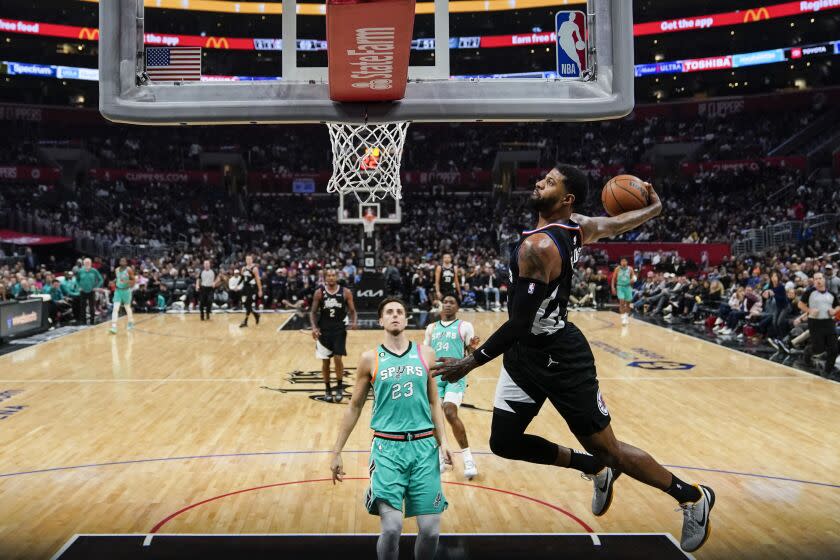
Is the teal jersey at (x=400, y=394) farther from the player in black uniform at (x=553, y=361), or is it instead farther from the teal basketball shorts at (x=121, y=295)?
the teal basketball shorts at (x=121, y=295)

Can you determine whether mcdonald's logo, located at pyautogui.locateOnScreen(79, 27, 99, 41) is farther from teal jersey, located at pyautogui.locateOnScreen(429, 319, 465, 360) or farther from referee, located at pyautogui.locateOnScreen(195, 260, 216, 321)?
teal jersey, located at pyautogui.locateOnScreen(429, 319, 465, 360)

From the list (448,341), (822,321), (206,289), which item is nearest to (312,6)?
(448,341)

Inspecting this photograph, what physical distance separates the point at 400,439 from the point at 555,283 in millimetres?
1189

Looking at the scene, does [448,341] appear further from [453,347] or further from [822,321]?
[822,321]

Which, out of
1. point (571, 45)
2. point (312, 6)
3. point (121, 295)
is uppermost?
point (312, 6)

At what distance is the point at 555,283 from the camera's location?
3.82m

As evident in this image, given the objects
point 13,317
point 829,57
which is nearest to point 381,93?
point 13,317

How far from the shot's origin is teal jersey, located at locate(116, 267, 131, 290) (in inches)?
643

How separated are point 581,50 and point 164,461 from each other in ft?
16.7

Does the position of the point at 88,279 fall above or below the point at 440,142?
below

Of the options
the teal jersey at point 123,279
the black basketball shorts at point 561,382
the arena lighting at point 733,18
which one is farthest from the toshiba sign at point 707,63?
the black basketball shorts at point 561,382

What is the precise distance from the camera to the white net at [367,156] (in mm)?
6408

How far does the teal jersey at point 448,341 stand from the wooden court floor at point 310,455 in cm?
99

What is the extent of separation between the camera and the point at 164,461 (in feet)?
22.8
